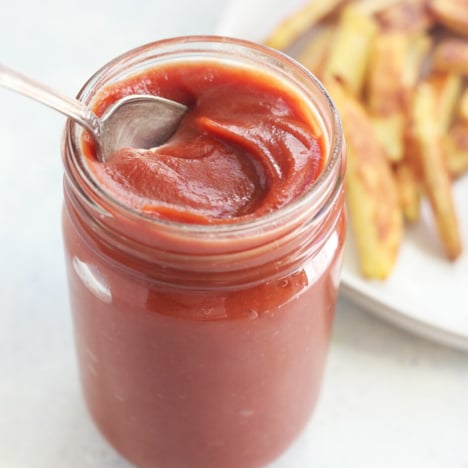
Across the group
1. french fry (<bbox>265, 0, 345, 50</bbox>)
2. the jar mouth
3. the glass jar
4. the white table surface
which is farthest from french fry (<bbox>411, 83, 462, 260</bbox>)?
the jar mouth

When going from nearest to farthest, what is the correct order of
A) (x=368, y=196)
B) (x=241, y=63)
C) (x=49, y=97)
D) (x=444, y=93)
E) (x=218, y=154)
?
(x=49, y=97) → (x=218, y=154) → (x=241, y=63) → (x=368, y=196) → (x=444, y=93)

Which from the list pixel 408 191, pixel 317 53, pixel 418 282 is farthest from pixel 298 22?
pixel 418 282

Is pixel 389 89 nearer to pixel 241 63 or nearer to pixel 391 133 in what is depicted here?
pixel 391 133

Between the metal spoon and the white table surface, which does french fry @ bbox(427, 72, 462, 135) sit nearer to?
the white table surface

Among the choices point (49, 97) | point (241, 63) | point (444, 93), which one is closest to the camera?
point (49, 97)

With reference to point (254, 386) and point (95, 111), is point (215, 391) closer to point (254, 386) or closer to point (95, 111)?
point (254, 386)

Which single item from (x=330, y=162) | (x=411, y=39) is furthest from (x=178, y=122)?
(x=411, y=39)
